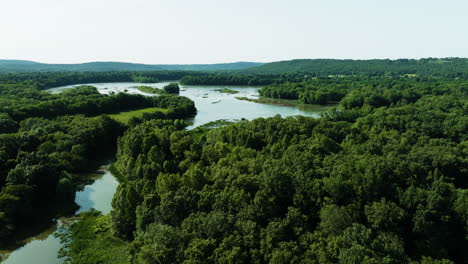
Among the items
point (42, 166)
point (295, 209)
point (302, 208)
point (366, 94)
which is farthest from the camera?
point (366, 94)

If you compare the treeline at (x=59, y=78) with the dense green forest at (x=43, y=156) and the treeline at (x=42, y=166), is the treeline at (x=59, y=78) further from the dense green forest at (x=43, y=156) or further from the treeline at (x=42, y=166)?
the treeline at (x=42, y=166)

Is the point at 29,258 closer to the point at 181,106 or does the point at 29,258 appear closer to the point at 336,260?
the point at 336,260

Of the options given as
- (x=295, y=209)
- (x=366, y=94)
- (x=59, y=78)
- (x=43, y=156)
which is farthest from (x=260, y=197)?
(x=59, y=78)

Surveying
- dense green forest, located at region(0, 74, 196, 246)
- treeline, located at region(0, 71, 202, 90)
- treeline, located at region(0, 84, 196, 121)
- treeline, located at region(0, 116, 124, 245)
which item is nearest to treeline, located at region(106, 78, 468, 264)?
treeline, located at region(0, 116, 124, 245)

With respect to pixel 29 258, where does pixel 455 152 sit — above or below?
above

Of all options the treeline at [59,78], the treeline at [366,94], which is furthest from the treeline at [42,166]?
the treeline at [59,78]

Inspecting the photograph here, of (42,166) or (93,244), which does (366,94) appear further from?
(93,244)

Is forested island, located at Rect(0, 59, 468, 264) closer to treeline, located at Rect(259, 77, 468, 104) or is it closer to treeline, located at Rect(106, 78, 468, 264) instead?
treeline, located at Rect(106, 78, 468, 264)

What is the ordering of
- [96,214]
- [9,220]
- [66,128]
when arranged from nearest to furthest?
[9,220] → [96,214] → [66,128]

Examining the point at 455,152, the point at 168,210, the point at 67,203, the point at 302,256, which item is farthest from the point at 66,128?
the point at 455,152

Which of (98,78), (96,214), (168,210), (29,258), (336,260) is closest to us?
(336,260)

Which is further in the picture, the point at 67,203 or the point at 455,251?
the point at 67,203
